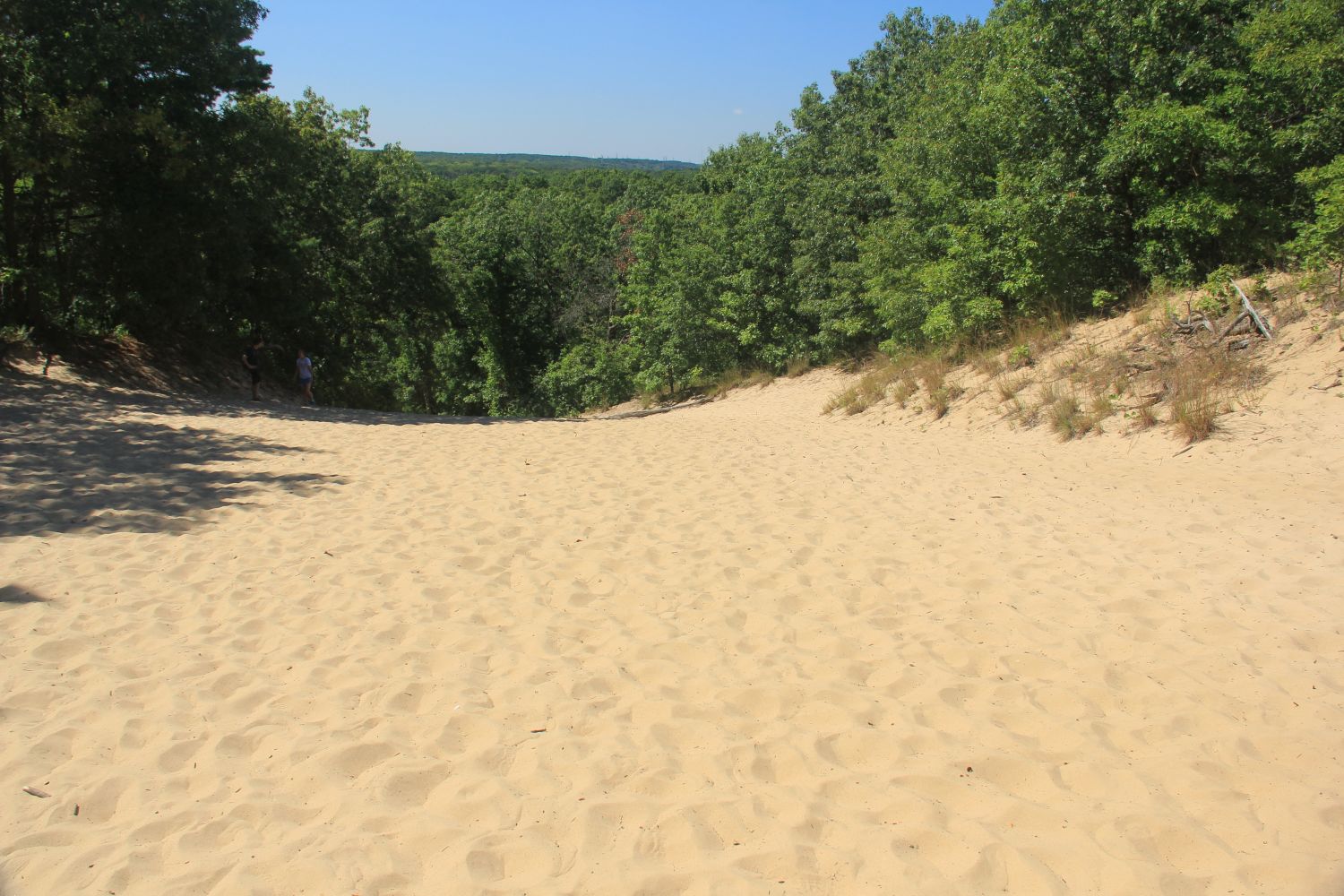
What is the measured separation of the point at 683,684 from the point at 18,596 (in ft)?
14.4

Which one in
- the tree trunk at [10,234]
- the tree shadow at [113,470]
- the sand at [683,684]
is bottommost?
the sand at [683,684]

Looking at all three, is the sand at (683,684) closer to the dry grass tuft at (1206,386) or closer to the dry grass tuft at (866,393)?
the dry grass tuft at (1206,386)

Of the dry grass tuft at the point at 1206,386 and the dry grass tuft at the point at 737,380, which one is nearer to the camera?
the dry grass tuft at the point at 1206,386

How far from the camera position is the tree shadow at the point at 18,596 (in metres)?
5.00

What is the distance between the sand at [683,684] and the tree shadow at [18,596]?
0.03 metres

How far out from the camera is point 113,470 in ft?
27.7

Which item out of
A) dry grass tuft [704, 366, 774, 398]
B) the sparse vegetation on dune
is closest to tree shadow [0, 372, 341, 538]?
the sparse vegetation on dune

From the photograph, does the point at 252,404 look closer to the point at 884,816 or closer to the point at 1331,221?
the point at 884,816

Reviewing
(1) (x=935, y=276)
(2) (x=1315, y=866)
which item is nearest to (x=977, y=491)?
(2) (x=1315, y=866)

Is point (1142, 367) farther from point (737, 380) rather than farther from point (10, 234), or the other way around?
point (10, 234)

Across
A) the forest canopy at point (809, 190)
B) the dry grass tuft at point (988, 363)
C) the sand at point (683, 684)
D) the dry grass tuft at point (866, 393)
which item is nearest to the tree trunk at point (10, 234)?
the forest canopy at point (809, 190)

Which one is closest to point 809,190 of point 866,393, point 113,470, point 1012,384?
point 866,393

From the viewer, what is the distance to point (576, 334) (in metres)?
40.3

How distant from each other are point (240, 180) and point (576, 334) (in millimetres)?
21984
